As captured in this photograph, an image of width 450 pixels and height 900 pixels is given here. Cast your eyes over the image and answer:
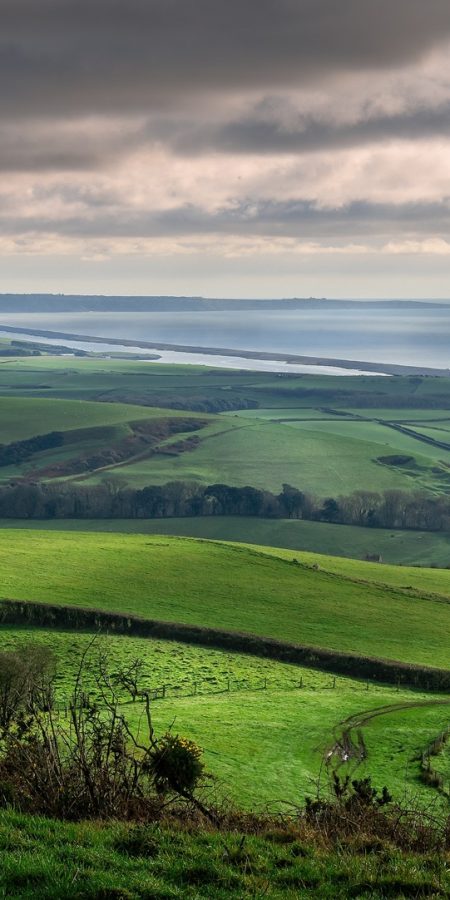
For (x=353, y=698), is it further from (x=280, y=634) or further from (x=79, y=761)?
(x=79, y=761)

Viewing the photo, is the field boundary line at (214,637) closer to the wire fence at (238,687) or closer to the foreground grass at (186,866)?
the wire fence at (238,687)

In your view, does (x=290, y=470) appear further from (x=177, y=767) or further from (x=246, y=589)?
(x=177, y=767)

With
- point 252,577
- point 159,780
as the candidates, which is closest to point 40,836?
point 159,780

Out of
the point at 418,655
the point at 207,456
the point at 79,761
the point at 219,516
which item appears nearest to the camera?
the point at 79,761

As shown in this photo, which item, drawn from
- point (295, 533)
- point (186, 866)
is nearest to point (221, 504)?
point (295, 533)

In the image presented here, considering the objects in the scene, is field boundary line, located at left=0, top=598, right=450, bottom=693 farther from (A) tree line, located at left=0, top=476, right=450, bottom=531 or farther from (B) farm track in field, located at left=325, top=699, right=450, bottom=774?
(A) tree line, located at left=0, top=476, right=450, bottom=531

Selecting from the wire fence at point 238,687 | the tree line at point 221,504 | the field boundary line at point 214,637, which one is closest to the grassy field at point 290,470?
the tree line at point 221,504
